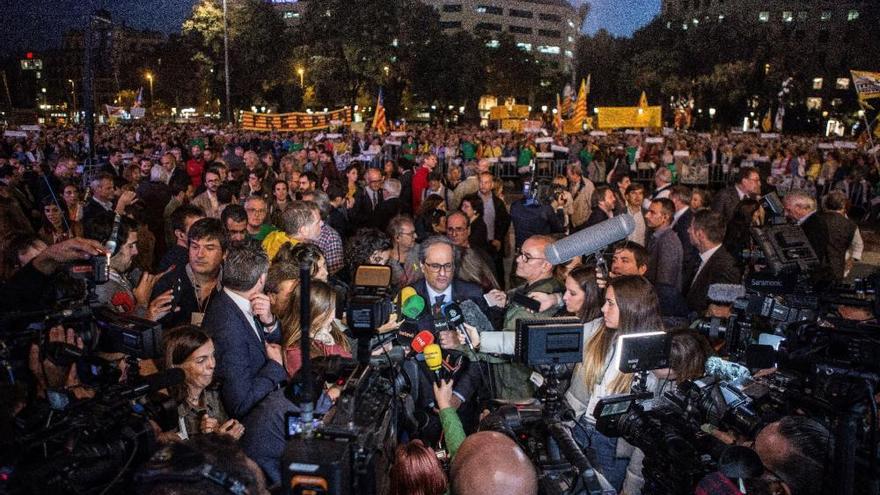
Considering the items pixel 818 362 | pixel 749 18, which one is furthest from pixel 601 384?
→ pixel 749 18

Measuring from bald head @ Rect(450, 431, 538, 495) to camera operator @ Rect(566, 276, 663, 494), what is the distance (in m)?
0.98

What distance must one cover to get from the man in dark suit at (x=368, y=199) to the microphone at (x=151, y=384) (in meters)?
6.79

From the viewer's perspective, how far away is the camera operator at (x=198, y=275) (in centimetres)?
466

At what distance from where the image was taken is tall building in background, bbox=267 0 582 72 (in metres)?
108

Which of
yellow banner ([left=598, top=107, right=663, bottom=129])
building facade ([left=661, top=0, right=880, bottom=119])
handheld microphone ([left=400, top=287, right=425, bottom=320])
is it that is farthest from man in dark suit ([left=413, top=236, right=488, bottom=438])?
building facade ([left=661, top=0, right=880, bottom=119])

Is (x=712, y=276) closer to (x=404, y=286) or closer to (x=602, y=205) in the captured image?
(x=602, y=205)

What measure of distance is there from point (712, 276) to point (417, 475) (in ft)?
13.4

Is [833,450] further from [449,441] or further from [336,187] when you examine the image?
[336,187]

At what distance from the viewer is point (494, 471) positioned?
2.33m

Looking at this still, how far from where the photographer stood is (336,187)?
10438 mm

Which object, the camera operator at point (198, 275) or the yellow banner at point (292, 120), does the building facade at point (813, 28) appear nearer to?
the yellow banner at point (292, 120)

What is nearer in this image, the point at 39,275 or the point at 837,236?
the point at 39,275

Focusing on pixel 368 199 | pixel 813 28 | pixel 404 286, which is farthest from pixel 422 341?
pixel 813 28

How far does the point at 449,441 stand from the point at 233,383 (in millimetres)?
1190
